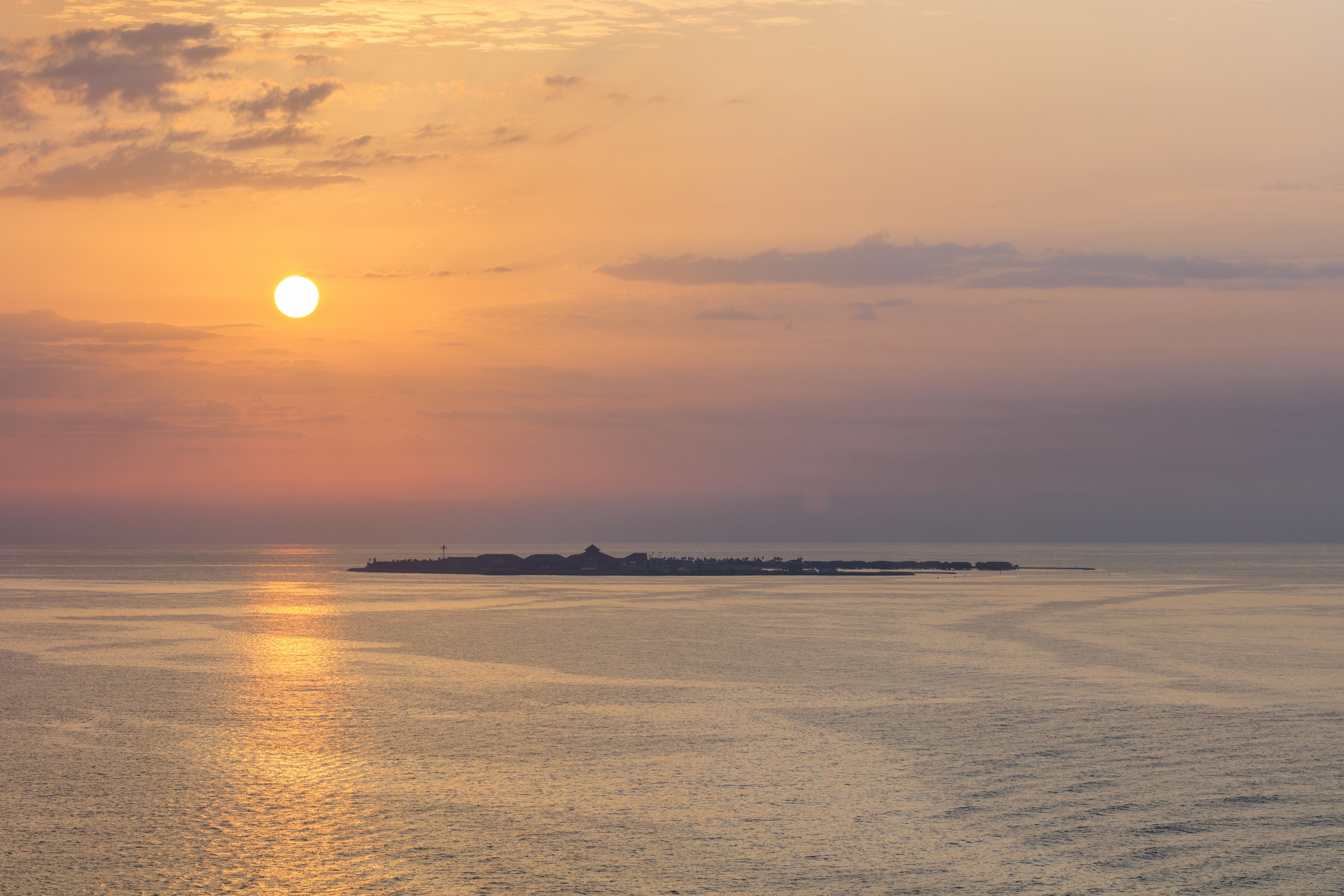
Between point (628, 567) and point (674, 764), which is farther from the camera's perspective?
point (628, 567)

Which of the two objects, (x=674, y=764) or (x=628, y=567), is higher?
(x=628, y=567)

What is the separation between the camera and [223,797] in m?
21.5

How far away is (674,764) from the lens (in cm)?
2428

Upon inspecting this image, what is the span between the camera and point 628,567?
6068 inches

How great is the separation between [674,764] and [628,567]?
5129 inches

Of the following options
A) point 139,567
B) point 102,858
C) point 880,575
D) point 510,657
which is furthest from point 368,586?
point 102,858

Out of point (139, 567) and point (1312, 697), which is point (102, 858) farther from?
point (139, 567)

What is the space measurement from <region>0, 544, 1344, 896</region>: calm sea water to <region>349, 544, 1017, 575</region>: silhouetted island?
3823 inches

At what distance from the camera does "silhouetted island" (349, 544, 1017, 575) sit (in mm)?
152625

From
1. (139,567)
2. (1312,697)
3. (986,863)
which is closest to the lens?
(986,863)

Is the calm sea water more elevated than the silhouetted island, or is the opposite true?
the silhouetted island

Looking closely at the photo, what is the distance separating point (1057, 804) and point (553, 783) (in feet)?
29.9

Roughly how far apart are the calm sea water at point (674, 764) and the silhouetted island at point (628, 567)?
97116 millimetres

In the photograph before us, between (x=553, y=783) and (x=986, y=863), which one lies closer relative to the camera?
(x=986, y=863)
